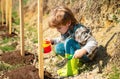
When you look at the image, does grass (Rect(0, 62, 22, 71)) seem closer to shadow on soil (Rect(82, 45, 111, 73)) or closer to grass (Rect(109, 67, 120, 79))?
shadow on soil (Rect(82, 45, 111, 73))

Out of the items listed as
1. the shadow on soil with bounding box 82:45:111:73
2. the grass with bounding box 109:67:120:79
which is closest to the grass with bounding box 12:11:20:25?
the shadow on soil with bounding box 82:45:111:73

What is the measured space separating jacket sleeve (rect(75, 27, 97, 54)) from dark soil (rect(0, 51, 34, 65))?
1.30 m

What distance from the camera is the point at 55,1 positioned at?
31.0 ft

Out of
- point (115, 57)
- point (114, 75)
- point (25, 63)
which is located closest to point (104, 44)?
point (115, 57)

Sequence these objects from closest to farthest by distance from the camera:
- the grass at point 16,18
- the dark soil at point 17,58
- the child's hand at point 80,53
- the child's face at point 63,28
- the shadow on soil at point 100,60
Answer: the child's hand at point 80,53, the shadow on soil at point 100,60, the child's face at point 63,28, the dark soil at point 17,58, the grass at point 16,18

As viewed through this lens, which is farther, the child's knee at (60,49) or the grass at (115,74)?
the child's knee at (60,49)

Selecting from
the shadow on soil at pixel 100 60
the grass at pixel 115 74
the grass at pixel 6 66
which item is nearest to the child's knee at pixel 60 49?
the shadow on soil at pixel 100 60

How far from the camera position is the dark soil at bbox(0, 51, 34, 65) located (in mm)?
6371

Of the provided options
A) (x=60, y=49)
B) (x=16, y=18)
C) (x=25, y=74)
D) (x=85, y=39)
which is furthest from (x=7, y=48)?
(x=16, y=18)

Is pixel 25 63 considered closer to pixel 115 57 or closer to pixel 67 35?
pixel 67 35

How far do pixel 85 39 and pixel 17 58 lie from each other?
167 centimetres

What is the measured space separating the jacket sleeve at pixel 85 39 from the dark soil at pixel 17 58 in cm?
130

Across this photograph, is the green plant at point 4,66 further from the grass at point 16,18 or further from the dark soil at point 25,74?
the grass at point 16,18

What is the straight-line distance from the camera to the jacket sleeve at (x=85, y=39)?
522 cm
